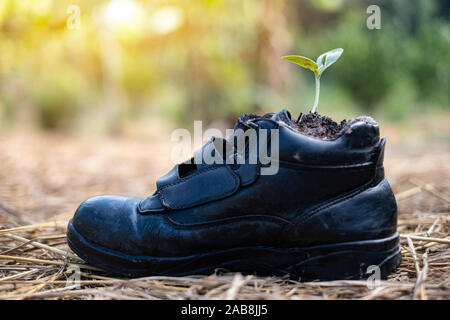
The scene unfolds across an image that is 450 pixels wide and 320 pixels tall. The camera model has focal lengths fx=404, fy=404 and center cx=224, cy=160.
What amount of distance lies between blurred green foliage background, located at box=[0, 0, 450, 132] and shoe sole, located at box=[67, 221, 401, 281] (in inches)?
154

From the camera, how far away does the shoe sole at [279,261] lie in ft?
3.05

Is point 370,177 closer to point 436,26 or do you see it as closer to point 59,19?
Result: point 436,26

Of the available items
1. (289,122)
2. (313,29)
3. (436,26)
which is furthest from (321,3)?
(289,122)

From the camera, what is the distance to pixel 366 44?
6.87 m

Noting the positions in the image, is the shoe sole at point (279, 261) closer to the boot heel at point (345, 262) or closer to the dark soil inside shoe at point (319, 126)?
the boot heel at point (345, 262)

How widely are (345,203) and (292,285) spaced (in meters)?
0.22

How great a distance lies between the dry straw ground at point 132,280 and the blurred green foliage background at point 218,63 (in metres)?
2.68

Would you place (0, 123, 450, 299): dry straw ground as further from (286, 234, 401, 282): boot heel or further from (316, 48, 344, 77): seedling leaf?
(316, 48, 344, 77): seedling leaf

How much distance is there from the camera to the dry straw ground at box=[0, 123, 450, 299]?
2.82 ft

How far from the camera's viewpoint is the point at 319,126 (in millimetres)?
989

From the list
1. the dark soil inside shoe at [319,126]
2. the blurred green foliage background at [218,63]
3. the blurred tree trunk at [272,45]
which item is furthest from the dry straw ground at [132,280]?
the blurred tree trunk at [272,45]

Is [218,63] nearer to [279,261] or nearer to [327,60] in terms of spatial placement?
[327,60]

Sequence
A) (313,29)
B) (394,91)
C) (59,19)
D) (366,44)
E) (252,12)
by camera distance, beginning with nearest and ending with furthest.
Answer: (59,19) < (394,91) < (366,44) < (252,12) < (313,29)

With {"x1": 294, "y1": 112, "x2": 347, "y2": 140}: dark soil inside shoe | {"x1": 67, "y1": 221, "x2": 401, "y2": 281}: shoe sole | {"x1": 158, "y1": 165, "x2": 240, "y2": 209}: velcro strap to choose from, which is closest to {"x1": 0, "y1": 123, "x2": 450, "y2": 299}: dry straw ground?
{"x1": 67, "y1": 221, "x2": 401, "y2": 281}: shoe sole
